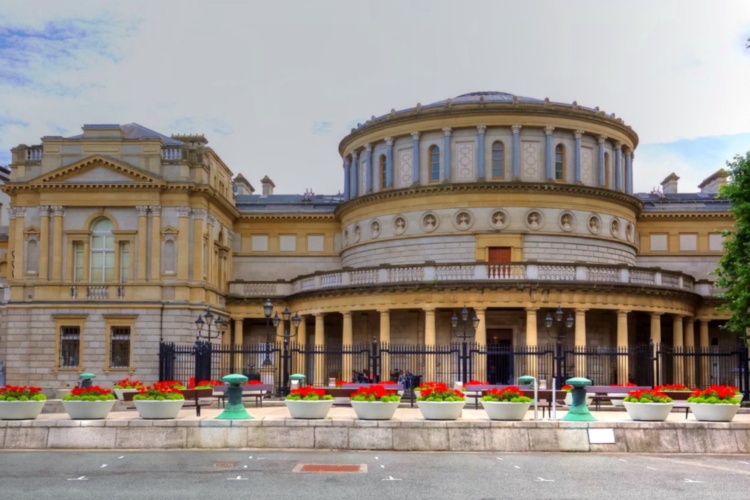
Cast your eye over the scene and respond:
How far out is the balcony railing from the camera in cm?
4869

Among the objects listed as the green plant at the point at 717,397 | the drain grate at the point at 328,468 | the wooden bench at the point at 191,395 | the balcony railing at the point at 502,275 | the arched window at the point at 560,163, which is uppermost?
the arched window at the point at 560,163

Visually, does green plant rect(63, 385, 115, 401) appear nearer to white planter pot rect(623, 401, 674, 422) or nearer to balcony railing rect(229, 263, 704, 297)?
white planter pot rect(623, 401, 674, 422)

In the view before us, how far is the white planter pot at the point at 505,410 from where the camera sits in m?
23.8

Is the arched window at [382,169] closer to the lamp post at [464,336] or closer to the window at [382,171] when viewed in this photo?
the window at [382,171]

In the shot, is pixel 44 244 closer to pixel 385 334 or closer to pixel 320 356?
pixel 320 356

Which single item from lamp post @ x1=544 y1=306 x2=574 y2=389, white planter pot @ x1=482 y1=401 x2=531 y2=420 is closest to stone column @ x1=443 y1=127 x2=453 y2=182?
lamp post @ x1=544 y1=306 x2=574 y2=389

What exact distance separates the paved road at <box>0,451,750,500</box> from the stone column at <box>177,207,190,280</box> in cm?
3083

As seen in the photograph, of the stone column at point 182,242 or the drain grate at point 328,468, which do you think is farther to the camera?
the stone column at point 182,242

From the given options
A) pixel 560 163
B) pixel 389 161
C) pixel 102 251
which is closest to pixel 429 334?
pixel 389 161

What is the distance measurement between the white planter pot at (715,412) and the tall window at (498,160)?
110ft

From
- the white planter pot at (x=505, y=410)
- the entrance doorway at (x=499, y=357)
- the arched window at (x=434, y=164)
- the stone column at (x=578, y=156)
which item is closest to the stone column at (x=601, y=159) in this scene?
the stone column at (x=578, y=156)

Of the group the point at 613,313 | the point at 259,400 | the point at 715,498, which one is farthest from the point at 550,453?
the point at 613,313

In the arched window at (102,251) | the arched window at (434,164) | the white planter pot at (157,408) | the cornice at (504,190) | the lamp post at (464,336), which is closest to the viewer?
the white planter pot at (157,408)

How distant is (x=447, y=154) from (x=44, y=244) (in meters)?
23.4
